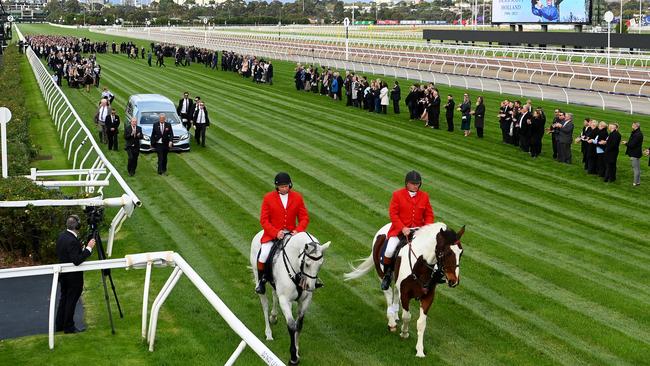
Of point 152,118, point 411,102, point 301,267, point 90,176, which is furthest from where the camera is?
point 411,102

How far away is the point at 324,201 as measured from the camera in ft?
58.2

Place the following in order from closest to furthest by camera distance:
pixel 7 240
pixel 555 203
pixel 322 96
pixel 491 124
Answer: pixel 7 240 < pixel 555 203 < pixel 491 124 < pixel 322 96

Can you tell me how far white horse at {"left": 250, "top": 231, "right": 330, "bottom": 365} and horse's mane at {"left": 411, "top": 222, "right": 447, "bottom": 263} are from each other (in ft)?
3.61

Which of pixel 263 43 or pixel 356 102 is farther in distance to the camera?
pixel 263 43

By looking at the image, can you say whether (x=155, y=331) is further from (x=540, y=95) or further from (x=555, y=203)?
(x=540, y=95)

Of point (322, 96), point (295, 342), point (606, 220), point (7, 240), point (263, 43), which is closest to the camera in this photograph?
point (295, 342)

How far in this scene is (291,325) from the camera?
8.95 metres

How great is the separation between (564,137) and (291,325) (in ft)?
46.5

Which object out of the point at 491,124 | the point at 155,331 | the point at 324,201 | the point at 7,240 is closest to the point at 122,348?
the point at 155,331

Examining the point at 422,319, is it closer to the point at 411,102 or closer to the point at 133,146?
the point at 133,146

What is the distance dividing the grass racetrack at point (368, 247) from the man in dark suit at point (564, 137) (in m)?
0.40

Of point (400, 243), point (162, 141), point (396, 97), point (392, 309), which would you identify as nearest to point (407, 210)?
point (400, 243)

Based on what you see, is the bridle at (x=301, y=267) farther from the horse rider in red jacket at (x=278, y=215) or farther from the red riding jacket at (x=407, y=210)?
the red riding jacket at (x=407, y=210)

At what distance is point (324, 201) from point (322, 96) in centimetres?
2069
